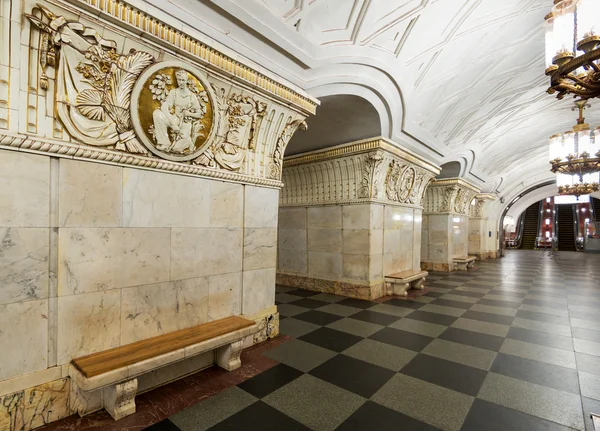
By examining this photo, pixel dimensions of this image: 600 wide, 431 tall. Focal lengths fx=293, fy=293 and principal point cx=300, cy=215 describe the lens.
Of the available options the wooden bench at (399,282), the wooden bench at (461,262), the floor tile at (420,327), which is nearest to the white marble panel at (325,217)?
the wooden bench at (399,282)

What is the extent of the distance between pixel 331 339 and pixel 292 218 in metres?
3.42

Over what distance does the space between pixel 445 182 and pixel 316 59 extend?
7.55 metres

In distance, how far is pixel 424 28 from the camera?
12.1 feet

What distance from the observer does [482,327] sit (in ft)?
13.0

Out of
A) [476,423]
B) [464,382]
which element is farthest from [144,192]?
[464,382]

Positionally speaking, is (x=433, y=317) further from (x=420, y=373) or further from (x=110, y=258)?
(x=110, y=258)

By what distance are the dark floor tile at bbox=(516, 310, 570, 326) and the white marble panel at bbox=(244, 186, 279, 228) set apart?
164 inches

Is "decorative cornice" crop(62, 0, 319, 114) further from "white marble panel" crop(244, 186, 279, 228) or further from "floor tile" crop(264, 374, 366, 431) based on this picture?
"floor tile" crop(264, 374, 366, 431)

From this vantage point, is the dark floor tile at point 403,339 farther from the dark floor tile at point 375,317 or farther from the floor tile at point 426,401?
the floor tile at point 426,401

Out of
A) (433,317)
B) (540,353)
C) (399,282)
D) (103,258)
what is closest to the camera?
(103,258)

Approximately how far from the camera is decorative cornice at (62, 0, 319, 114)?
2070mm

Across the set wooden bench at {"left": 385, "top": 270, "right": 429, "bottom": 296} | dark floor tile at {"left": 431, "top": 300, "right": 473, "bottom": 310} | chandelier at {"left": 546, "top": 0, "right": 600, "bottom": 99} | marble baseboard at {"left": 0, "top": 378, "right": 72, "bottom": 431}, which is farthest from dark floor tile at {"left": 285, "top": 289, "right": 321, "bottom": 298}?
chandelier at {"left": 546, "top": 0, "right": 600, "bottom": 99}

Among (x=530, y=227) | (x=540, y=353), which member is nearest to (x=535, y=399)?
(x=540, y=353)

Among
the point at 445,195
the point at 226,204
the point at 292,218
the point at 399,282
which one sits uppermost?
the point at 445,195
